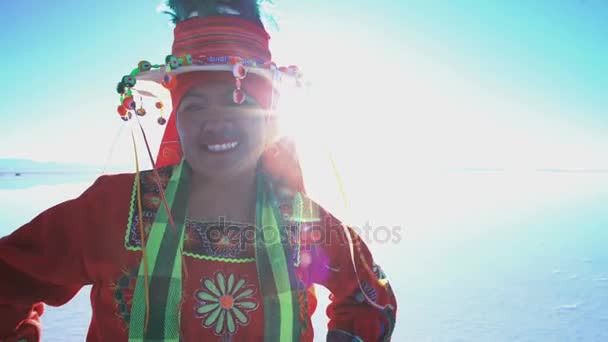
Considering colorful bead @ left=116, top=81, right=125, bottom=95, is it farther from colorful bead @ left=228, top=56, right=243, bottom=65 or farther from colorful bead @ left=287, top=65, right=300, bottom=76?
colorful bead @ left=287, top=65, right=300, bottom=76

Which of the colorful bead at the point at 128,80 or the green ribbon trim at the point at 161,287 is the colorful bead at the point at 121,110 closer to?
the colorful bead at the point at 128,80

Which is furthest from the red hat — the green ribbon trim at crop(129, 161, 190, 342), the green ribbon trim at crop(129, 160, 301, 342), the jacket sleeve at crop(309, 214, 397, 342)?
the jacket sleeve at crop(309, 214, 397, 342)

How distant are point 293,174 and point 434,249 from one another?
13.7ft

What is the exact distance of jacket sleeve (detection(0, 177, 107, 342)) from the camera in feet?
3.54

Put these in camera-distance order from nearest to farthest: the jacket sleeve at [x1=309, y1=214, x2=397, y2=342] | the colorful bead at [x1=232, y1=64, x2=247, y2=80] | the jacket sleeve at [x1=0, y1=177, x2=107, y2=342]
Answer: the jacket sleeve at [x1=0, y1=177, x2=107, y2=342] → the colorful bead at [x1=232, y1=64, x2=247, y2=80] → the jacket sleeve at [x1=309, y1=214, x2=397, y2=342]

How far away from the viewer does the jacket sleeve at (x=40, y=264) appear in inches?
42.4

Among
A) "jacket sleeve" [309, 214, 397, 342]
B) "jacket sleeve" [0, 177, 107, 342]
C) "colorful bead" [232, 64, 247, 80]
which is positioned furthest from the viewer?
"jacket sleeve" [309, 214, 397, 342]

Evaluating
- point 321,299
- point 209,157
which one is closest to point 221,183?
point 209,157

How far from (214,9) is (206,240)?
90cm

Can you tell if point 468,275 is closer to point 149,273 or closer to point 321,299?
point 321,299

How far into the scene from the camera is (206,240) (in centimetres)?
125

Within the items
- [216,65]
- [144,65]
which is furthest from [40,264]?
[216,65]

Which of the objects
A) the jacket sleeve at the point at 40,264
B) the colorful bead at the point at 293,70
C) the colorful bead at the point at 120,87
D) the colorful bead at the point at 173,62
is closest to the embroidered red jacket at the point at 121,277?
the jacket sleeve at the point at 40,264

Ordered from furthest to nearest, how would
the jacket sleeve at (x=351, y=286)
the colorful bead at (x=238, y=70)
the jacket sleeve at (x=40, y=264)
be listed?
the jacket sleeve at (x=351, y=286) → the colorful bead at (x=238, y=70) → the jacket sleeve at (x=40, y=264)
